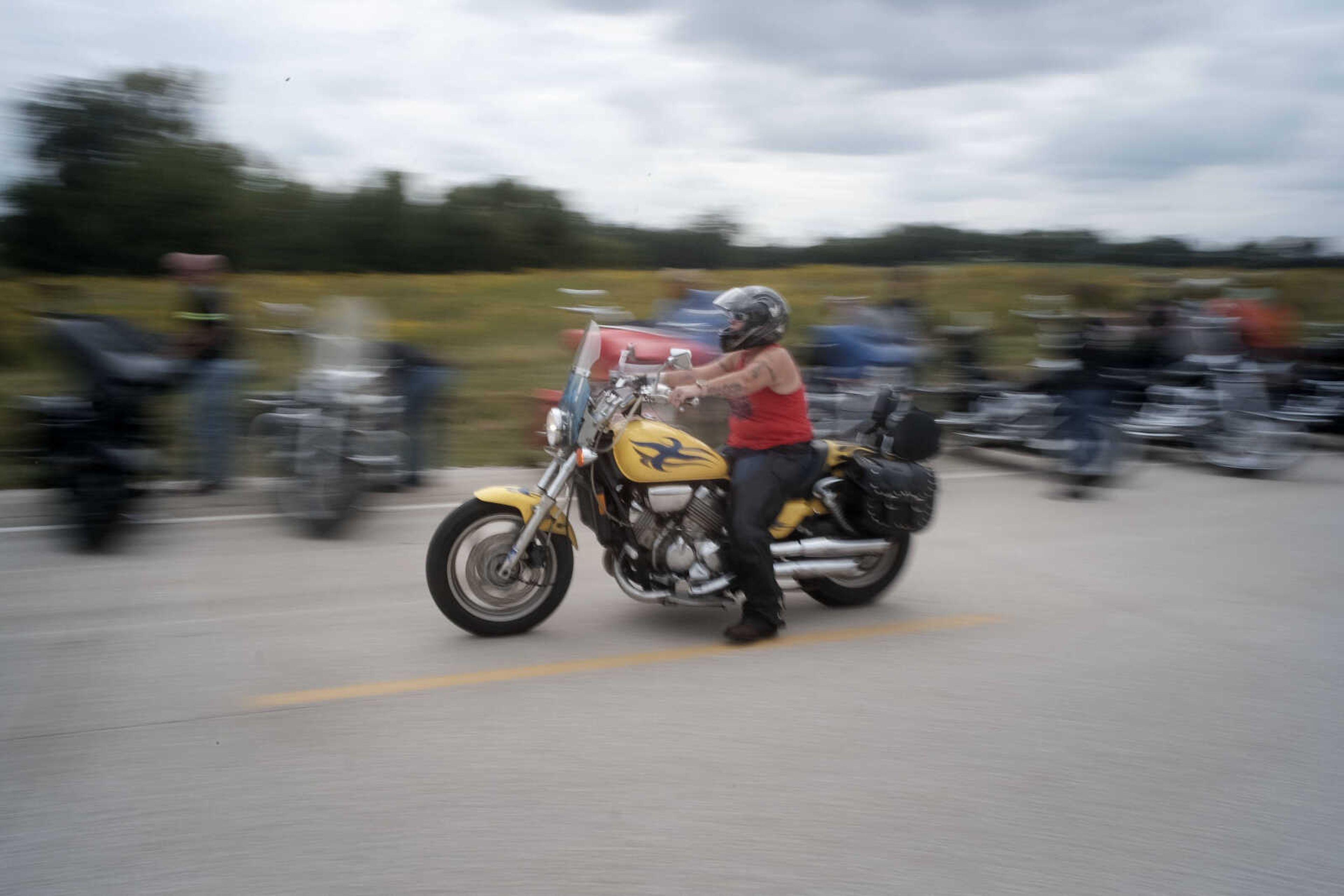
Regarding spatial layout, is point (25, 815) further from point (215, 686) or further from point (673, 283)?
point (673, 283)

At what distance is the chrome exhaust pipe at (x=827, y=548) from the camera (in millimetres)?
5742

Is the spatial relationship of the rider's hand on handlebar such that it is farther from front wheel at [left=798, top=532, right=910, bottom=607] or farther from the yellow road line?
front wheel at [left=798, top=532, right=910, bottom=607]

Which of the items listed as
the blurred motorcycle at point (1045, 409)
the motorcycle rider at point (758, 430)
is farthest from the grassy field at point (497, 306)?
the motorcycle rider at point (758, 430)

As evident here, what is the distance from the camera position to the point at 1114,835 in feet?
11.9

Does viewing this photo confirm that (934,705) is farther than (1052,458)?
No

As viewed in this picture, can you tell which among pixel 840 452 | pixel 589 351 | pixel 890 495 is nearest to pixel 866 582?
pixel 890 495

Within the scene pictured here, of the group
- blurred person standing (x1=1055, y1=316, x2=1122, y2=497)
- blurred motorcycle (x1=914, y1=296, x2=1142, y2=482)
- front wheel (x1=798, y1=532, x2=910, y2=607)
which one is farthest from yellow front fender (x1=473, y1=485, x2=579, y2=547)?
blurred motorcycle (x1=914, y1=296, x2=1142, y2=482)

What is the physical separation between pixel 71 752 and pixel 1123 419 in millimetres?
10602

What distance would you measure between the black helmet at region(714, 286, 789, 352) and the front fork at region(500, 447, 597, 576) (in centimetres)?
89

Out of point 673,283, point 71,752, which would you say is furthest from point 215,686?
point 673,283

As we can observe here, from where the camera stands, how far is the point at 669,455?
547 centimetres

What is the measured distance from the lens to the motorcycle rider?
5.44 meters

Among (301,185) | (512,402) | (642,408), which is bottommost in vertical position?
(512,402)

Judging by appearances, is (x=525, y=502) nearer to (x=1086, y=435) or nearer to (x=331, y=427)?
(x=331, y=427)
